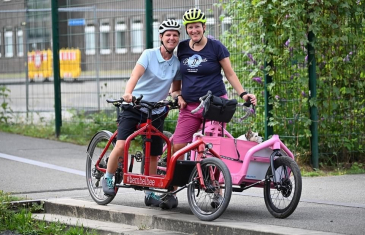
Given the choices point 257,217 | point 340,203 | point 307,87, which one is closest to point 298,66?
point 307,87

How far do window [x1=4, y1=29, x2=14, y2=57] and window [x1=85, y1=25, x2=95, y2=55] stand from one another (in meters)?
2.99

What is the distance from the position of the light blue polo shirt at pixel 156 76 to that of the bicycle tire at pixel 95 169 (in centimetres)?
79

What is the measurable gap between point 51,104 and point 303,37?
6420 millimetres

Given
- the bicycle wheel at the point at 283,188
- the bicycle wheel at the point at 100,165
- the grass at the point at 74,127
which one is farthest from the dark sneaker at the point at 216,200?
the grass at the point at 74,127

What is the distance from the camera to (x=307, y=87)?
10.6 metres

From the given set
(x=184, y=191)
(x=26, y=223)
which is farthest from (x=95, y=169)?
(x=184, y=191)

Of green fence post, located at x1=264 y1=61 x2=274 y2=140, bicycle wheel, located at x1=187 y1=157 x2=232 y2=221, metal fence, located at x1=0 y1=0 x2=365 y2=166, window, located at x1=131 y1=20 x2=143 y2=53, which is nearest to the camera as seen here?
bicycle wheel, located at x1=187 y1=157 x2=232 y2=221

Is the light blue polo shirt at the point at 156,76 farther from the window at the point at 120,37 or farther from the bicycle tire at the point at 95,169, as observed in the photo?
the window at the point at 120,37

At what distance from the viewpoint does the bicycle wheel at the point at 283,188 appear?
22.5ft

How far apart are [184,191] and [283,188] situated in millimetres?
2279

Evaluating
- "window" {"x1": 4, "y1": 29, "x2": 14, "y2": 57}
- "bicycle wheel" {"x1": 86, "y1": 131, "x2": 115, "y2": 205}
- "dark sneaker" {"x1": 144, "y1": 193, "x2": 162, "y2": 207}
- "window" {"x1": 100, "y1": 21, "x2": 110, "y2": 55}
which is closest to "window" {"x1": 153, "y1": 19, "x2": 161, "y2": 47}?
"window" {"x1": 100, "y1": 21, "x2": 110, "y2": 55}

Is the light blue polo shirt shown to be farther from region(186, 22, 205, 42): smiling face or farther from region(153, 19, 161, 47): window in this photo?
region(153, 19, 161, 47): window

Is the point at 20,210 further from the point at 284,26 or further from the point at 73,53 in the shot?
the point at 73,53

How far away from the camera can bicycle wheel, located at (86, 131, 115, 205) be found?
8.23 m
